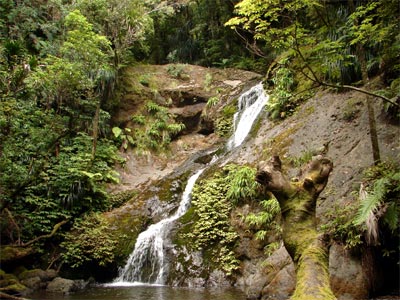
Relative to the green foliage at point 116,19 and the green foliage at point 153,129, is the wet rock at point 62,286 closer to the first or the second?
the green foliage at point 153,129

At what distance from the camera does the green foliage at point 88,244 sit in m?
11.5

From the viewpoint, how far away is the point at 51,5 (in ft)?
58.6

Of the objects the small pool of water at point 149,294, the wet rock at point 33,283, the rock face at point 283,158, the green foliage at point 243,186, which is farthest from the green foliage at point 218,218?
the wet rock at point 33,283

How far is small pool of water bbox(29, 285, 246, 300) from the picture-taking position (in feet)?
27.0

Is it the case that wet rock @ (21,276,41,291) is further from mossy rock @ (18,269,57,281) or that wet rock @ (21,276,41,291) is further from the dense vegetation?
the dense vegetation

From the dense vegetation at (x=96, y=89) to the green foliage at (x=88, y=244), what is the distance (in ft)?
0.13

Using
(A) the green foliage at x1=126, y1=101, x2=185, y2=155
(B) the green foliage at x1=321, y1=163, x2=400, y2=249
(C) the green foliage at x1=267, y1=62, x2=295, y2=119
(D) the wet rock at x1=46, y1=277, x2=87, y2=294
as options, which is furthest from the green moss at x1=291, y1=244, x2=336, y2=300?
(A) the green foliage at x1=126, y1=101, x2=185, y2=155

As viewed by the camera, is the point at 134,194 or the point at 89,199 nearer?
the point at 89,199

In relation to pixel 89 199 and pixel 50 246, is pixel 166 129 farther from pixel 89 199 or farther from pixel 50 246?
pixel 50 246

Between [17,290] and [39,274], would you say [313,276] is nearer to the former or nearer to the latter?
[17,290]

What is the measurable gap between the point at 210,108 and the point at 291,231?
14268mm

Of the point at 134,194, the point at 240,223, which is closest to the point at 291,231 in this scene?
the point at 240,223

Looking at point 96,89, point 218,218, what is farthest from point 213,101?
point 218,218

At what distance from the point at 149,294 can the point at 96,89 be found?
11.8 m
